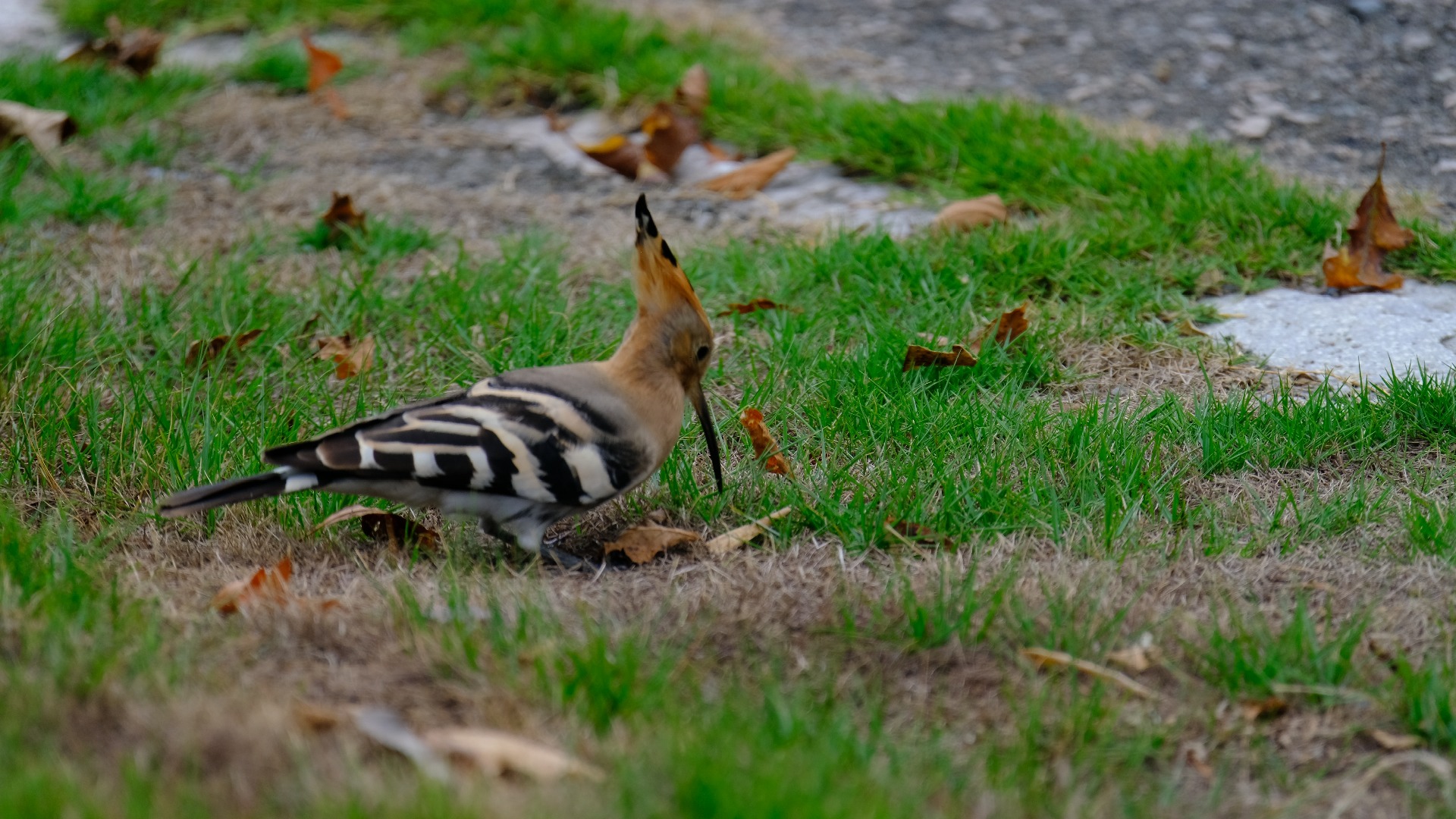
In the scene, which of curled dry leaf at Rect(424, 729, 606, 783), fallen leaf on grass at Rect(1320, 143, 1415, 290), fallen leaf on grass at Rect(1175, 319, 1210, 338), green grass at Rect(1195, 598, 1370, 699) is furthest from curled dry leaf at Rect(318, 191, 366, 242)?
green grass at Rect(1195, 598, 1370, 699)

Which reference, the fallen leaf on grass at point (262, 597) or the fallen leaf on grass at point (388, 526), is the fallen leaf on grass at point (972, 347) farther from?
the fallen leaf on grass at point (262, 597)

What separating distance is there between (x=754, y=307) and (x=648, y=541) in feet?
4.32

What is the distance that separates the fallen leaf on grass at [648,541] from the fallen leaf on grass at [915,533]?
1.37 ft

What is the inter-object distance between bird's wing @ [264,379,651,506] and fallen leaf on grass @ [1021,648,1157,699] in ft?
3.13

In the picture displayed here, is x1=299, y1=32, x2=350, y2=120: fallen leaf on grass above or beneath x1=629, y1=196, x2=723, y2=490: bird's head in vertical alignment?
beneath

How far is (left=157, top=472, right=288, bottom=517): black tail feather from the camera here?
2.65 m

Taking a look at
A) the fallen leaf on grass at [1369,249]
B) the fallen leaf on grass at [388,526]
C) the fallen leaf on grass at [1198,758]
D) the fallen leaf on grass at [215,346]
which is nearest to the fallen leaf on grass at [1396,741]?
the fallen leaf on grass at [1198,758]

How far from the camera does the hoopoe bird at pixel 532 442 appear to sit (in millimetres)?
2684

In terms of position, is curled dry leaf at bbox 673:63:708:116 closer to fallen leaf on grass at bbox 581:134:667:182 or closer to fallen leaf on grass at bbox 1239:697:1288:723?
fallen leaf on grass at bbox 581:134:667:182

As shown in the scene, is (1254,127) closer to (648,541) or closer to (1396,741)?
(648,541)

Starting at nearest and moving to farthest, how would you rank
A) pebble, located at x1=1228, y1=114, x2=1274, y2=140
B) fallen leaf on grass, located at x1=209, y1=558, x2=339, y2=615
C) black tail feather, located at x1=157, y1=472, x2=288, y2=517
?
fallen leaf on grass, located at x1=209, y1=558, x2=339, y2=615 < black tail feather, located at x1=157, y1=472, x2=288, y2=517 < pebble, located at x1=1228, y1=114, x2=1274, y2=140

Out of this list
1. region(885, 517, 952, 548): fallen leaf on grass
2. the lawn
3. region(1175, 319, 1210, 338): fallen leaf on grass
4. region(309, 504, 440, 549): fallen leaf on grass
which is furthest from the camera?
region(1175, 319, 1210, 338): fallen leaf on grass

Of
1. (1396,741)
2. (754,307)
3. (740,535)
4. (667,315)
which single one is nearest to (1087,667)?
(1396,741)

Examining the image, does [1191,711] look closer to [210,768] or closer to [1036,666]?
[1036,666]
